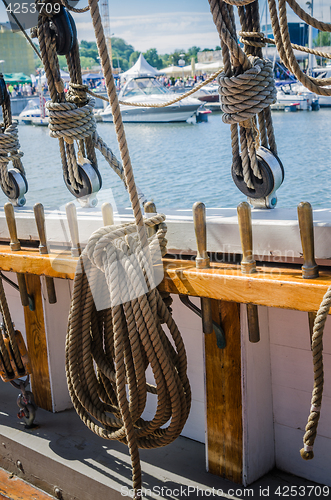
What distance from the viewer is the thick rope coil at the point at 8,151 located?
2133 mm

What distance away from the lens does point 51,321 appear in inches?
79.7

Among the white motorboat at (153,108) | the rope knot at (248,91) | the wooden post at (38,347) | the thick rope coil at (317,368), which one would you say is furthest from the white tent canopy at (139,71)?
the thick rope coil at (317,368)

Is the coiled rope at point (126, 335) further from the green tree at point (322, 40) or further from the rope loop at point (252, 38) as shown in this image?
the green tree at point (322, 40)

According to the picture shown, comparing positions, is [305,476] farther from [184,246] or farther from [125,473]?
[184,246]

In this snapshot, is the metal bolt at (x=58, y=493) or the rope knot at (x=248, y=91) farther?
the metal bolt at (x=58, y=493)

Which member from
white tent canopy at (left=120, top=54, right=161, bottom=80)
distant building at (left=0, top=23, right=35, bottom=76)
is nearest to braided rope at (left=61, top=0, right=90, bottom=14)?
distant building at (left=0, top=23, right=35, bottom=76)

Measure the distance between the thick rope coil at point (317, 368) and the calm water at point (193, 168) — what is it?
96 centimetres

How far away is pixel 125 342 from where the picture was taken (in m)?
1.18

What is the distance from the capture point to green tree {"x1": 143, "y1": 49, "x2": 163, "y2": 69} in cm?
3778

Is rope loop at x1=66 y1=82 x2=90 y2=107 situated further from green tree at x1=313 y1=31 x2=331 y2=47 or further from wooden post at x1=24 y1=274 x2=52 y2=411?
green tree at x1=313 y1=31 x2=331 y2=47

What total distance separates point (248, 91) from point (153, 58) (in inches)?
1605

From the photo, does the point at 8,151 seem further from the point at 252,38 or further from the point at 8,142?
the point at 252,38

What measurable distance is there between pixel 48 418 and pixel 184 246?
104 centimetres

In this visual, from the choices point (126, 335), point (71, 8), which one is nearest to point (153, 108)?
point (71, 8)
